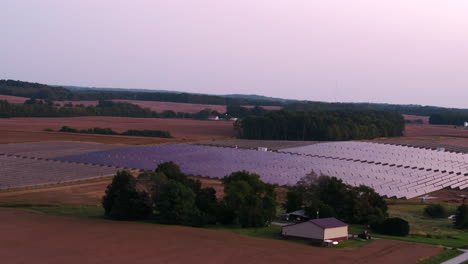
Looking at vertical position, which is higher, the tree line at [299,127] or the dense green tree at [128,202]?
the tree line at [299,127]

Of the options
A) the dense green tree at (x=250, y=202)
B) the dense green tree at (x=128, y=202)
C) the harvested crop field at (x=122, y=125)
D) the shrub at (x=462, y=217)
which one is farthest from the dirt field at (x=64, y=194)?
the harvested crop field at (x=122, y=125)

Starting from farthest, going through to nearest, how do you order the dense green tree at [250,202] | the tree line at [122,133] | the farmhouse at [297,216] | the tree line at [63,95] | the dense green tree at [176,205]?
the tree line at [63,95] < the tree line at [122,133] < the farmhouse at [297,216] < the dense green tree at [250,202] < the dense green tree at [176,205]

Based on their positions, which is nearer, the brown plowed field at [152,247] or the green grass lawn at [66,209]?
the brown plowed field at [152,247]

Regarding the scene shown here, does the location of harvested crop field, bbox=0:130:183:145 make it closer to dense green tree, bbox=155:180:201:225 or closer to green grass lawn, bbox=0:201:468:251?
green grass lawn, bbox=0:201:468:251

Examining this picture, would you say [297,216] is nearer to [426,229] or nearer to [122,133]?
[426,229]

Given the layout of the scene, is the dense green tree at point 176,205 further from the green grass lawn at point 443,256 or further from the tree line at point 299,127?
the tree line at point 299,127

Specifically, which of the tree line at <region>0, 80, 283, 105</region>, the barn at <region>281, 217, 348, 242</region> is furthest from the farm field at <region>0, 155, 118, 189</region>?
the tree line at <region>0, 80, 283, 105</region>

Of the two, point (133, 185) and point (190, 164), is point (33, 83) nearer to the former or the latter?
point (190, 164)
